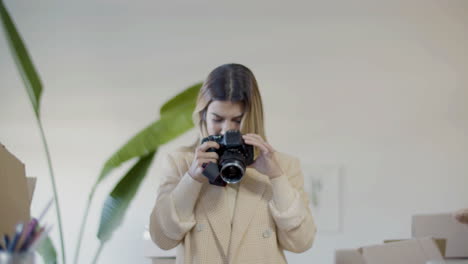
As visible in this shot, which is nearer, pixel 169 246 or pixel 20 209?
pixel 20 209

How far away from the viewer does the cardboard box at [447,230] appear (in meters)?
1.43

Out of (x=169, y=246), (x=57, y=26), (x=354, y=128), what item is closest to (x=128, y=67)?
(x=57, y=26)

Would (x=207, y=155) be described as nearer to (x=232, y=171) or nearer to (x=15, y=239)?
(x=232, y=171)

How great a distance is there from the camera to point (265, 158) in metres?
1.31

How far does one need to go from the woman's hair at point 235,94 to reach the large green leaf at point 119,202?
38cm

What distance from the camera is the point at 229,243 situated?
129cm

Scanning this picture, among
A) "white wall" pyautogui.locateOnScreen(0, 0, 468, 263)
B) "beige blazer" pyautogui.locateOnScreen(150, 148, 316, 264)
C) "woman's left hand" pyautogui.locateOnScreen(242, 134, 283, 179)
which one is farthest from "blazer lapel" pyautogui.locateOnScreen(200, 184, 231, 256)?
"white wall" pyautogui.locateOnScreen(0, 0, 468, 263)

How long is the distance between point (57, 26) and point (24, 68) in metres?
1.93

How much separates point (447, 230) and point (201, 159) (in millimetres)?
629

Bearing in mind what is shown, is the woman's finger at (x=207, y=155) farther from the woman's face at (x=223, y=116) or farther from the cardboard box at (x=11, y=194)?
the cardboard box at (x=11, y=194)

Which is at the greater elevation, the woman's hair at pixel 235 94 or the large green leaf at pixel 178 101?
the large green leaf at pixel 178 101

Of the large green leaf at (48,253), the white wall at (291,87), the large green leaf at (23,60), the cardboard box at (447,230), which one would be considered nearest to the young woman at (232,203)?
the cardboard box at (447,230)

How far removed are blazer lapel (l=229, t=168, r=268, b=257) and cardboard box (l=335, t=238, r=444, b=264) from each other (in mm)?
206

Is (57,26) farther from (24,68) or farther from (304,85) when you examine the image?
(24,68)
